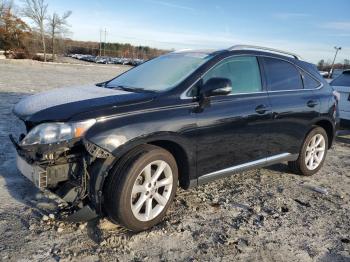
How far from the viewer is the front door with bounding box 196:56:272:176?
402 cm

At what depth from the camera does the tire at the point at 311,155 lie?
18.2ft

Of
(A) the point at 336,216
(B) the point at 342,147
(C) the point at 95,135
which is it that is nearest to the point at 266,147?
(A) the point at 336,216

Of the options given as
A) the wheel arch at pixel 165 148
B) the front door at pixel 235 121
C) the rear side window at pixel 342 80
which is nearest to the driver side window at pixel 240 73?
the front door at pixel 235 121

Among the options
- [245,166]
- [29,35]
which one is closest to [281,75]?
[245,166]

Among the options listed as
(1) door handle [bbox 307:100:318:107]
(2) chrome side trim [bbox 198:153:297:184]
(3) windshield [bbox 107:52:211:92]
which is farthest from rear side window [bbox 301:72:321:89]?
(3) windshield [bbox 107:52:211:92]

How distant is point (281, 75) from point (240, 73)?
843 mm

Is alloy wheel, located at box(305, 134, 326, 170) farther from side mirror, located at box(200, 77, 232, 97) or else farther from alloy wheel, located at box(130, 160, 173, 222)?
alloy wheel, located at box(130, 160, 173, 222)

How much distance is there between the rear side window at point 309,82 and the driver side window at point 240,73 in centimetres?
111

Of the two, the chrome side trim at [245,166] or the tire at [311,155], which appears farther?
the tire at [311,155]

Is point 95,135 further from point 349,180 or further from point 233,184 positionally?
point 349,180

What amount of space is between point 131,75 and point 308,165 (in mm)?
2978

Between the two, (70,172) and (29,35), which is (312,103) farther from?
(29,35)

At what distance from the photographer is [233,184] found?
5078 mm

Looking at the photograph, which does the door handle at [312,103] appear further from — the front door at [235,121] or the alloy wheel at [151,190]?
the alloy wheel at [151,190]
